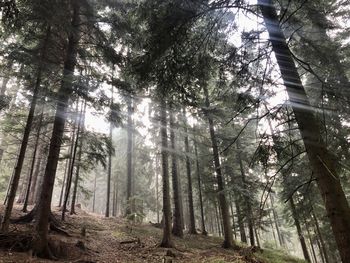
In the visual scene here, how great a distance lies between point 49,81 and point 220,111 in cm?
906

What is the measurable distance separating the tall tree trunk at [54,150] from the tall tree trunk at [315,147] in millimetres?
6653

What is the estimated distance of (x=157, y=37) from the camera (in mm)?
5402

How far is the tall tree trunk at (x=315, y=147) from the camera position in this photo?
371cm

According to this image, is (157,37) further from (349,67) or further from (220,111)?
(349,67)

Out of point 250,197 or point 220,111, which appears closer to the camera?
point 220,111

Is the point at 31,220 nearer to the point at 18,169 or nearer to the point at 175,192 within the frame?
the point at 18,169

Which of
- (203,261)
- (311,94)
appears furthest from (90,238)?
(311,94)

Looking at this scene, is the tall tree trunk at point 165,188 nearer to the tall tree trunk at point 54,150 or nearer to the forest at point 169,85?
the forest at point 169,85

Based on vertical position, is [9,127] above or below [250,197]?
above

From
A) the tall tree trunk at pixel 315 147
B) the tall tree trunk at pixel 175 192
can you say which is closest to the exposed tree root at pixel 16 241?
the tall tree trunk at pixel 315 147

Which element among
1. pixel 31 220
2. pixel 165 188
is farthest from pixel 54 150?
pixel 165 188

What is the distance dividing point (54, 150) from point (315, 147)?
788 centimetres

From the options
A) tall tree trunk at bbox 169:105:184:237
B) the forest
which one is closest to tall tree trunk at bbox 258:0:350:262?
the forest

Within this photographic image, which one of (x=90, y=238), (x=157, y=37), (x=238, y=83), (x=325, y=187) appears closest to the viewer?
(x=325, y=187)
